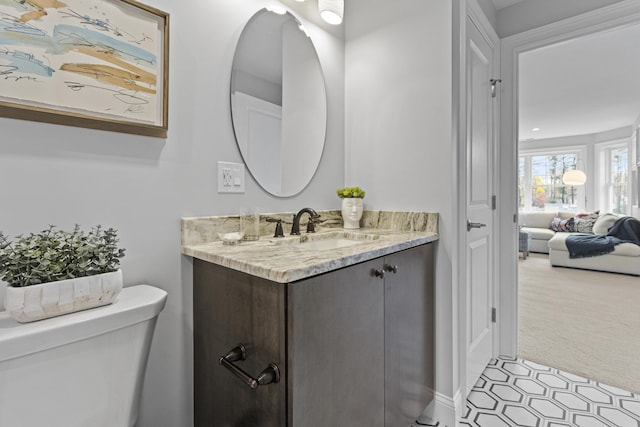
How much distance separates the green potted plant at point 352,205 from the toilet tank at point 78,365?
1071mm

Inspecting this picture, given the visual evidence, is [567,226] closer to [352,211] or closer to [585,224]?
[585,224]

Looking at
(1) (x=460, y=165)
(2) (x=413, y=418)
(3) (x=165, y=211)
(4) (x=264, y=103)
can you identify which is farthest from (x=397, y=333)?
(4) (x=264, y=103)

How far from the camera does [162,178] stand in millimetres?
1146

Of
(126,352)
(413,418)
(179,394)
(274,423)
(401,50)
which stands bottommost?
(413,418)

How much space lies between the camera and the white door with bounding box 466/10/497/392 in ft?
5.66

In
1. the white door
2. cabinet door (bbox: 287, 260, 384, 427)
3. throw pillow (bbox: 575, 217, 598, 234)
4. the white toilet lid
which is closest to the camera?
the white toilet lid

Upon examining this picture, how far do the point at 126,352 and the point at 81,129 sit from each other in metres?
0.69

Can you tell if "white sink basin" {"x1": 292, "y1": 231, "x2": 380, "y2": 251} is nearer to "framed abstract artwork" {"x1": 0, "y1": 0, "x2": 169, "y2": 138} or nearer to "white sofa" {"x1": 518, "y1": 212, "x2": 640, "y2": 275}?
"framed abstract artwork" {"x1": 0, "y1": 0, "x2": 169, "y2": 138}

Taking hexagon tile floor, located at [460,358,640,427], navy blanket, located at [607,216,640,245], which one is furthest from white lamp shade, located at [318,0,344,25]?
→ navy blanket, located at [607,216,640,245]

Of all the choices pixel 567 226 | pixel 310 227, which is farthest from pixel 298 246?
pixel 567 226

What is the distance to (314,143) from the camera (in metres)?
1.78

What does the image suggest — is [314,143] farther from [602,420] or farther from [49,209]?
[602,420]

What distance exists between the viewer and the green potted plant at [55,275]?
2.39ft

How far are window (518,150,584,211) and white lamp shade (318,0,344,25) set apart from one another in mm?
7874
